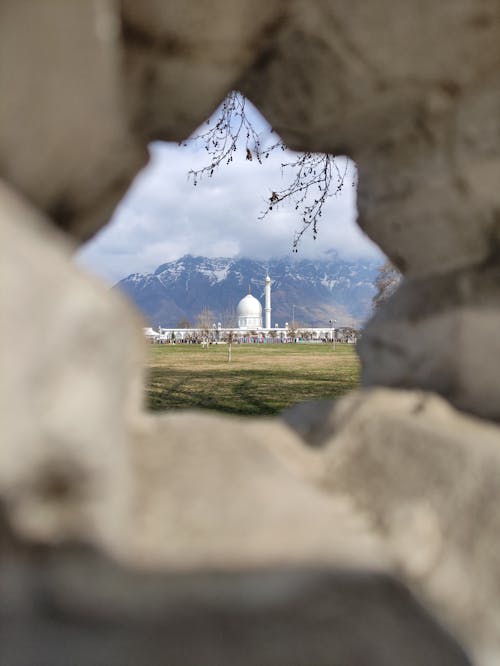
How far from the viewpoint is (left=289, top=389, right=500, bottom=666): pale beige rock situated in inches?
46.8

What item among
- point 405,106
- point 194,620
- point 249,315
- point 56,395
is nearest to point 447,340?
point 405,106

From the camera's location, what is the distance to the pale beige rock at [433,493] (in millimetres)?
1188

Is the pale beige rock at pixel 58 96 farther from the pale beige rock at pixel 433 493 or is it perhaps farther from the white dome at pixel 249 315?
the white dome at pixel 249 315

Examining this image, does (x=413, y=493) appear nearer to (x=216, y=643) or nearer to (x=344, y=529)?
(x=344, y=529)

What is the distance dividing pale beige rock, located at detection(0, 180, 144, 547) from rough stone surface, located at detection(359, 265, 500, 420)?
4.00ft

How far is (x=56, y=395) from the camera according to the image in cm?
90

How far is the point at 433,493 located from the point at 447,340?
0.61 meters

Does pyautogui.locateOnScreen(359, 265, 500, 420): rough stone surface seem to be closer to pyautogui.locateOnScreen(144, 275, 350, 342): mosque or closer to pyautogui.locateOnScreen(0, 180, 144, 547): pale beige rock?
pyautogui.locateOnScreen(0, 180, 144, 547): pale beige rock

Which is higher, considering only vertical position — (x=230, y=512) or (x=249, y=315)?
(x=249, y=315)

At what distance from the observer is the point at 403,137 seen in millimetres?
1905

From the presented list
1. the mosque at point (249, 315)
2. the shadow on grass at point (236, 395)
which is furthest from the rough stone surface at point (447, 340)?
the mosque at point (249, 315)

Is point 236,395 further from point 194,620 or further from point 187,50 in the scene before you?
point 194,620

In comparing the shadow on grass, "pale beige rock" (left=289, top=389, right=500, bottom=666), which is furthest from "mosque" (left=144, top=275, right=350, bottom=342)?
"pale beige rock" (left=289, top=389, right=500, bottom=666)

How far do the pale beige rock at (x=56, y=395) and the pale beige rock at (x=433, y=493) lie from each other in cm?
79
